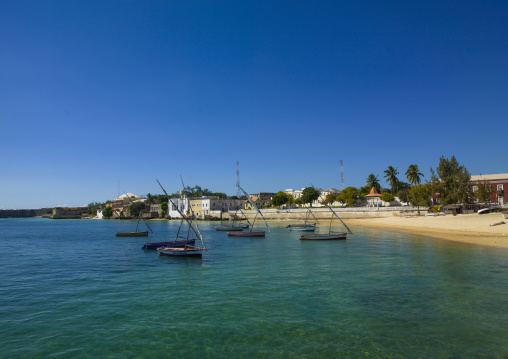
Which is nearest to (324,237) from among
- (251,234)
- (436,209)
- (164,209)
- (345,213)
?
(251,234)

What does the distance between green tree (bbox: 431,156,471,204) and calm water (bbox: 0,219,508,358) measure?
189 feet

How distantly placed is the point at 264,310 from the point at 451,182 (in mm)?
86515

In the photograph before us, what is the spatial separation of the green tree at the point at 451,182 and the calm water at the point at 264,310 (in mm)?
57679

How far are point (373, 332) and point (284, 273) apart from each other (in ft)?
45.8

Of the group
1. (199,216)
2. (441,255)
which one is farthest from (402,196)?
(441,255)

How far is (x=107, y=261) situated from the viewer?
38.2 m

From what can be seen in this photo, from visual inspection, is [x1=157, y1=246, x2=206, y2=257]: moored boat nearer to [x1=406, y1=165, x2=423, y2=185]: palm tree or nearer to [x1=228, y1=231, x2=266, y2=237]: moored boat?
[x1=228, y1=231, x2=266, y2=237]: moored boat

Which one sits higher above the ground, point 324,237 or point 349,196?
point 349,196

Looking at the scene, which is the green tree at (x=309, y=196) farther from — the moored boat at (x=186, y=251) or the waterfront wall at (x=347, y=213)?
the moored boat at (x=186, y=251)

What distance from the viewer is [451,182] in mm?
87188

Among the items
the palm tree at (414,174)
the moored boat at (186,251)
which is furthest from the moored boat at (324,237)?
the palm tree at (414,174)

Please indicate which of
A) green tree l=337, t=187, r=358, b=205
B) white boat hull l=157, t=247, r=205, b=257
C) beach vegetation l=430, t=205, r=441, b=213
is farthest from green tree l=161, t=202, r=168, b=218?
white boat hull l=157, t=247, r=205, b=257

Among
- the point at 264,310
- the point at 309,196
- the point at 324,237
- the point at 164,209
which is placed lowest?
the point at 264,310

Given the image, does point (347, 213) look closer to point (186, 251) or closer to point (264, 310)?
point (186, 251)
